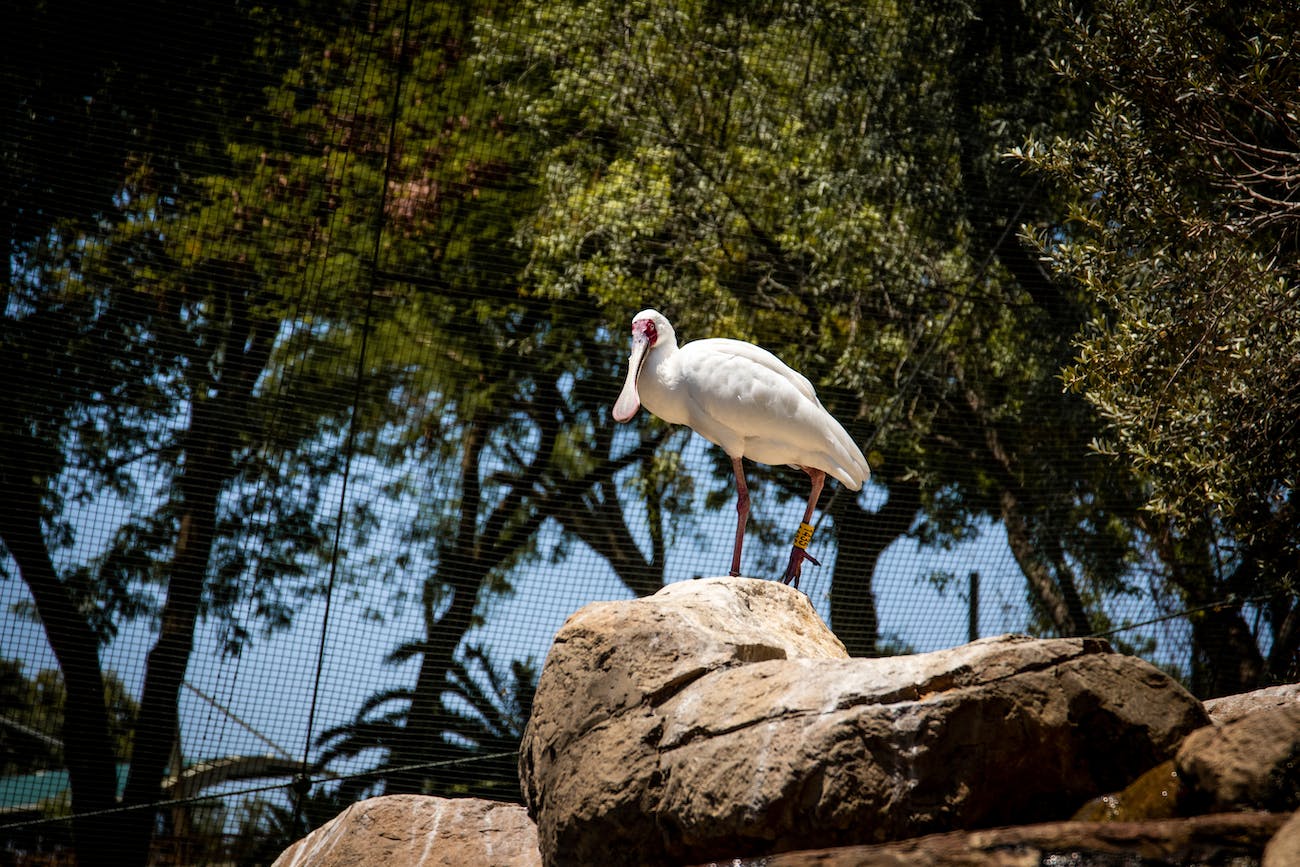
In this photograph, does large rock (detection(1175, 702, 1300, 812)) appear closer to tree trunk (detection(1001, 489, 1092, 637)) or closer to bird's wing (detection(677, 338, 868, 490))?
bird's wing (detection(677, 338, 868, 490))

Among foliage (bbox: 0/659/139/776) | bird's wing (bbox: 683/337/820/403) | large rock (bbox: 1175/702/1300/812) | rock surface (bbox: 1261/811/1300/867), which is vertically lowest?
rock surface (bbox: 1261/811/1300/867)

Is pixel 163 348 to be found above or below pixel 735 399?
above

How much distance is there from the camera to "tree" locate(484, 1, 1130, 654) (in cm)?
688

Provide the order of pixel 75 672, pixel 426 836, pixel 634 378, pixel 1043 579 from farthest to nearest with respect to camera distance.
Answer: pixel 75 672, pixel 1043 579, pixel 634 378, pixel 426 836

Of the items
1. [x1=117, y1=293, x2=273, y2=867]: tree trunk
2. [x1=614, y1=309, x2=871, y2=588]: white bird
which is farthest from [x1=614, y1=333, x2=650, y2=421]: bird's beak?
[x1=117, y1=293, x2=273, y2=867]: tree trunk

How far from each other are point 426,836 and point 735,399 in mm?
1768

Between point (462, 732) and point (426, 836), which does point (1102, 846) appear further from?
point (462, 732)

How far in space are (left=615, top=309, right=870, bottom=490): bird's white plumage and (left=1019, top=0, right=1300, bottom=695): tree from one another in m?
0.89

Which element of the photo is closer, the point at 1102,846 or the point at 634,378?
the point at 1102,846

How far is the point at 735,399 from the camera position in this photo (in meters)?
4.19

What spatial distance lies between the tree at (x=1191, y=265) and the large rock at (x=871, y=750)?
67.3 inches

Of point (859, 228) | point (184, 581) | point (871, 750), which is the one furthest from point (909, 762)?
point (184, 581)

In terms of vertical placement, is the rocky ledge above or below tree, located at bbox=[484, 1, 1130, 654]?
below

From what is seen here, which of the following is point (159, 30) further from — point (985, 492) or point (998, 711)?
point (998, 711)
